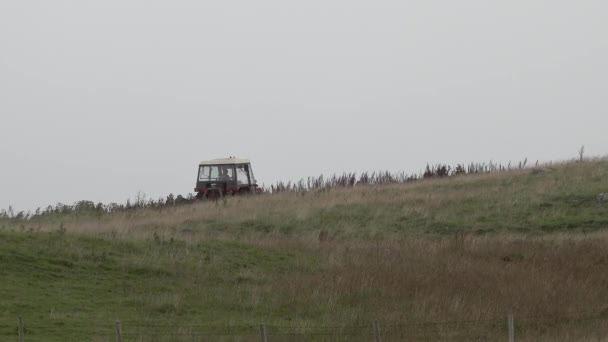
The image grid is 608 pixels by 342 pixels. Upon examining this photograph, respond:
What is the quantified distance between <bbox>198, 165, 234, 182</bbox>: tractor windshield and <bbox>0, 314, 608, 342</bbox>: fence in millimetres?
28689

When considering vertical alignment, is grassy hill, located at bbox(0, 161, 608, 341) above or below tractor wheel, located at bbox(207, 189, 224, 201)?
below

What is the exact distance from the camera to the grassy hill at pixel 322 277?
63.4 feet

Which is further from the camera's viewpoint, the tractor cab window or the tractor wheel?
the tractor cab window

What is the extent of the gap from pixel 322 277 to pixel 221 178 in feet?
82.8

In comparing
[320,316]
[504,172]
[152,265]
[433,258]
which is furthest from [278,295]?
[504,172]

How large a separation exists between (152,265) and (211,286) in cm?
200

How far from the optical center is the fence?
17062 millimetres

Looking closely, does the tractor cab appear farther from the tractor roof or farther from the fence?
the fence

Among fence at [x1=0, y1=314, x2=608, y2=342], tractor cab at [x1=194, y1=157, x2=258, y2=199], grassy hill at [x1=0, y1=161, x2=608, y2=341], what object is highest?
tractor cab at [x1=194, y1=157, x2=258, y2=199]

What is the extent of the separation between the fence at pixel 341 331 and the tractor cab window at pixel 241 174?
28954mm

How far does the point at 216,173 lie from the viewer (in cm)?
4844

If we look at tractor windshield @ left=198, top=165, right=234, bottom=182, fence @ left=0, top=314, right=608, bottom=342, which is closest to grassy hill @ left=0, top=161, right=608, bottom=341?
fence @ left=0, top=314, right=608, bottom=342

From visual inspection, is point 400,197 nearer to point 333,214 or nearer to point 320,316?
point 333,214

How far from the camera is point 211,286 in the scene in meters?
22.6
